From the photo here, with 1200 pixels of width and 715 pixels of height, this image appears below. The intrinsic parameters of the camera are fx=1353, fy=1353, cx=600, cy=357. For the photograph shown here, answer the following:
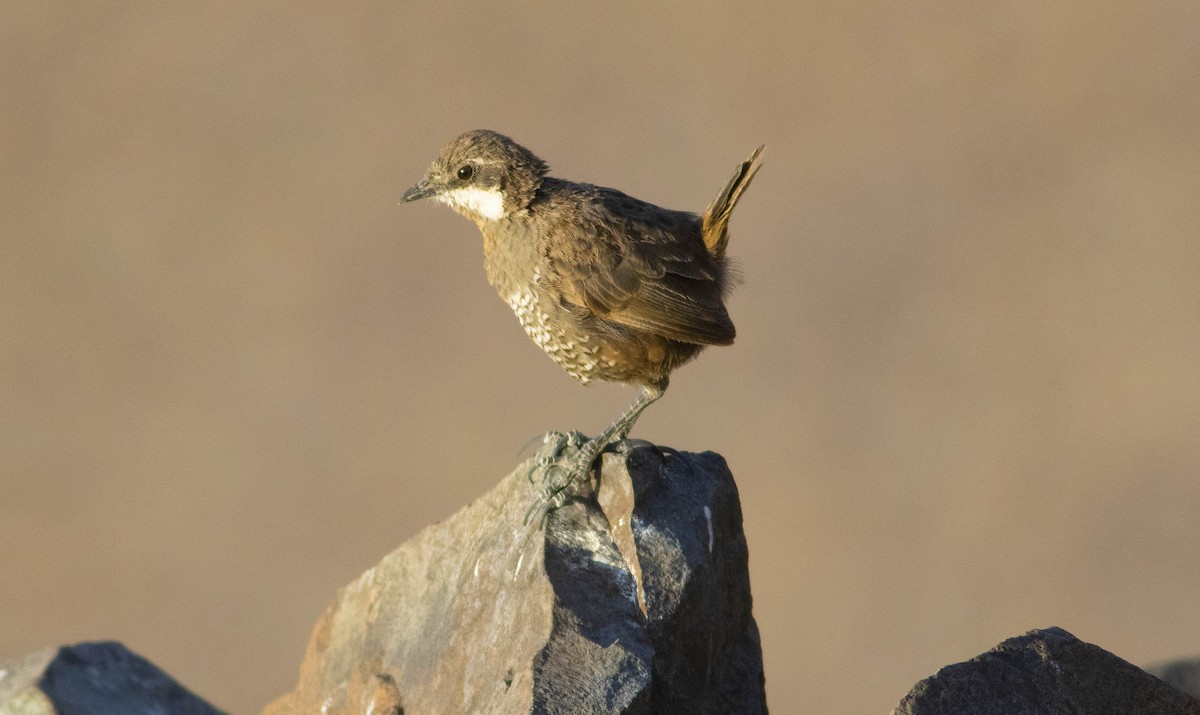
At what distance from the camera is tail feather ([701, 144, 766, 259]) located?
20.2ft

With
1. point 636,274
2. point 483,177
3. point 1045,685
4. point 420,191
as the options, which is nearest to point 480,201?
point 483,177

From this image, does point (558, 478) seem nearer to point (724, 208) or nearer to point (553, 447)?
point (553, 447)

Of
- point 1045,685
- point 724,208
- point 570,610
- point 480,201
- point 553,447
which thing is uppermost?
point 724,208

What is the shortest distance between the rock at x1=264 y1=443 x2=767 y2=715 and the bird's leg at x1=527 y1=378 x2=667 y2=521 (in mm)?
69

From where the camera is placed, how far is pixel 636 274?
596cm

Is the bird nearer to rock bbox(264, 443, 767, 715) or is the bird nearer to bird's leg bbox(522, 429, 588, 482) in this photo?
bird's leg bbox(522, 429, 588, 482)

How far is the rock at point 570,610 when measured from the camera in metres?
4.94

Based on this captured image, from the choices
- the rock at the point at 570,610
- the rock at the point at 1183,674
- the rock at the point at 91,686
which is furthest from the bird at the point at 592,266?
the rock at the point at 1183,674

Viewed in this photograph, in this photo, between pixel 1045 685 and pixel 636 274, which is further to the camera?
pixel 636 274

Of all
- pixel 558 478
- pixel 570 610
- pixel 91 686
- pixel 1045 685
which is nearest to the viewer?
pixel 1045 685

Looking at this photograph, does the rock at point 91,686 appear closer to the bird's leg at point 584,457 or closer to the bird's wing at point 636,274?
the bird's leg at point 584,457

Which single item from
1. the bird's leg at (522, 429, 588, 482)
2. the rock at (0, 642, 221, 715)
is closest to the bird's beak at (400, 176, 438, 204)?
the bird's leg at (522, 429, 588, 482)

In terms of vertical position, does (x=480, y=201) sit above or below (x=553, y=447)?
above

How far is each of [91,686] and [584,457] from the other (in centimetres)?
223
